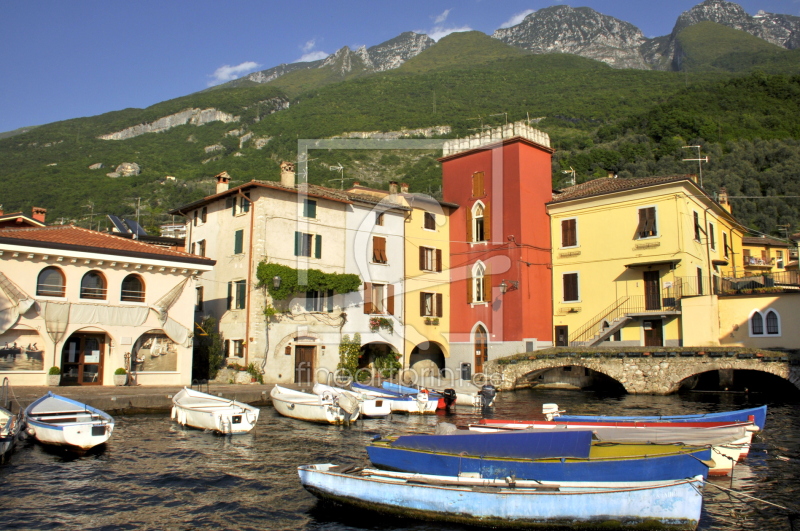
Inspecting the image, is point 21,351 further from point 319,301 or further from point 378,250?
point 378,250

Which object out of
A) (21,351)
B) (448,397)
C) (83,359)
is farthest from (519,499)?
(83,359)

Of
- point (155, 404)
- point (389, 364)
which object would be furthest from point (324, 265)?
point (155, 404)

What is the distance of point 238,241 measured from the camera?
3056cm

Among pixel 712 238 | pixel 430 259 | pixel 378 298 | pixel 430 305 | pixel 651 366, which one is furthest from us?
pixel 430 259

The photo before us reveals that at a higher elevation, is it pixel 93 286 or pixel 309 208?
pixel 309 208

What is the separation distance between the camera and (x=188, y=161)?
103 m

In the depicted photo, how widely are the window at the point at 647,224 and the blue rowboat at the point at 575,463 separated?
22.6 meters

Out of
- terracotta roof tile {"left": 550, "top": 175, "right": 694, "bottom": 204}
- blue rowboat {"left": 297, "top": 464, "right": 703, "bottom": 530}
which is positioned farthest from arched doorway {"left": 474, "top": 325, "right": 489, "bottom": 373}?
blue rowboat {"left": 297, "top": 464, "right": 703, "bottom": 530}

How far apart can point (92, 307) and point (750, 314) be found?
29614mm

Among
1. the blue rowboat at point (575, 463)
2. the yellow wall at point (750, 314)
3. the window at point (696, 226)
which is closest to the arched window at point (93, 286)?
the blue rowboat at point (575, 463)

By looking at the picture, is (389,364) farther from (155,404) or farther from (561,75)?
(561,75)

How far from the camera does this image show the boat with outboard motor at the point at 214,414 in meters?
18.2

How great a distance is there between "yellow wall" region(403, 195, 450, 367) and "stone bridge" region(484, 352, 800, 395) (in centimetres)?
542

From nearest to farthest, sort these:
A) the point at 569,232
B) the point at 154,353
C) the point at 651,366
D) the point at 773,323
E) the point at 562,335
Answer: the point at 154,353, the point at 651,366, the point at 773,323, the point at 562,335, the point at 569,232
